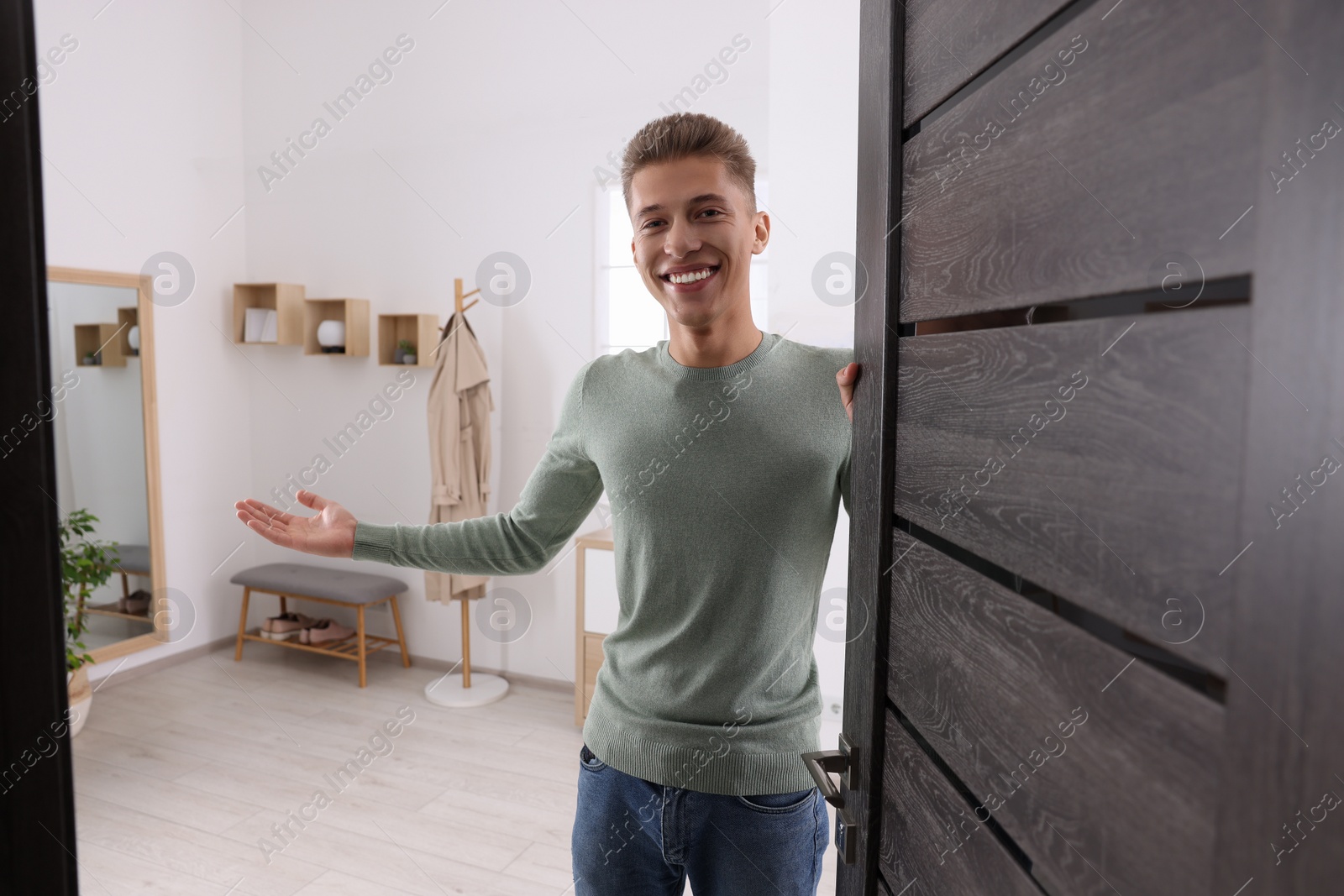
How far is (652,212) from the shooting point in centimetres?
128

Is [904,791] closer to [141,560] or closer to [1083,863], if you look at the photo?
[1083,863]

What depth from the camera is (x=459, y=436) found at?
12.5ft

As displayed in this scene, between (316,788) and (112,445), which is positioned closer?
(316,788)

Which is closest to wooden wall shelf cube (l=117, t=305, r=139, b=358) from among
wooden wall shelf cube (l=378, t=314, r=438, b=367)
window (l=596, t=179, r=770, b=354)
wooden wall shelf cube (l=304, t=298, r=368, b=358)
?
wooden wall shelf cube (l=304, t=298, r=368, b=358)

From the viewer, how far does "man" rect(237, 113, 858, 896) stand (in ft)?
3.94

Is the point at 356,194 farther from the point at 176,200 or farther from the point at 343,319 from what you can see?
the point at 176,200

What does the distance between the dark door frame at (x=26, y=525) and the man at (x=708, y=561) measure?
2.52 feet

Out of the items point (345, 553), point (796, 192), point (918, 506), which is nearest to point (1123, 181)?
point (918, 506)

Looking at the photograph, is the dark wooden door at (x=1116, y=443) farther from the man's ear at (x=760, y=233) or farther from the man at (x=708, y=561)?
the man's ear at (x=760, y=233)

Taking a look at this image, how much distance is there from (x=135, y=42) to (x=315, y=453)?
2057mm

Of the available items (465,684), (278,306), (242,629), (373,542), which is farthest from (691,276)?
(242,629)

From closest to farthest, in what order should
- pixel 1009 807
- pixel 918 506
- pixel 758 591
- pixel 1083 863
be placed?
pixel 1083 863 → pixel 1009 807 → pixel 918 506 → pixel 758 591

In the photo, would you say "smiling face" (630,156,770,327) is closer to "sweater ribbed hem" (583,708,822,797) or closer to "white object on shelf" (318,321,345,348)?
"sweater ribbed hem" (583,708,822,797)

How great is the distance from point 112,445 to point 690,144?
3.89 m
